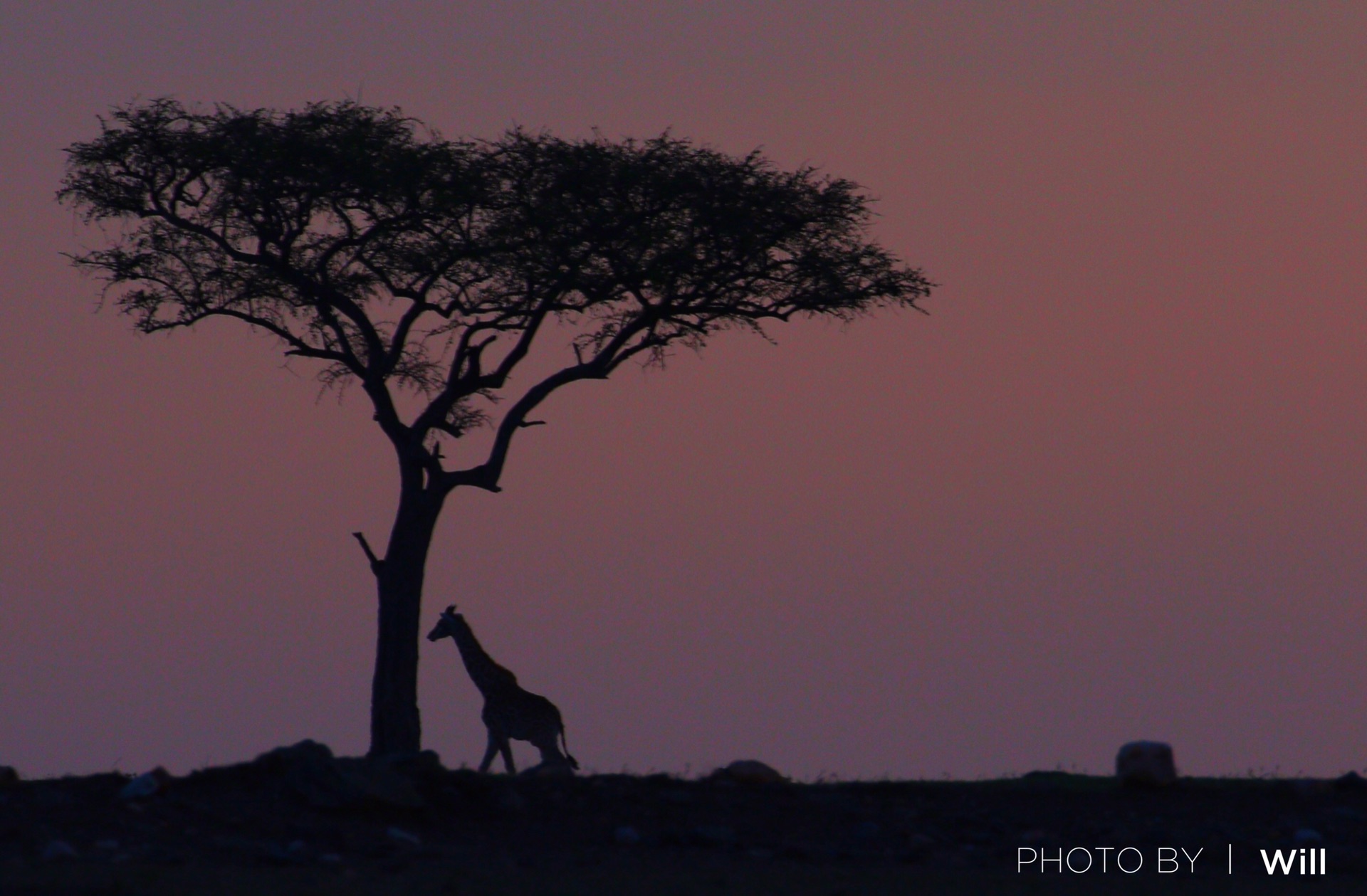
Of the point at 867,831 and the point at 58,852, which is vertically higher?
the point at 867,831

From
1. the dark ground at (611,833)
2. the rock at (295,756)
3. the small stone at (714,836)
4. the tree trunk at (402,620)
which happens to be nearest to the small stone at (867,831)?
the dark ground at (611,833)

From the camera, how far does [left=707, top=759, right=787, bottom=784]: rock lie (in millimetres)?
18094

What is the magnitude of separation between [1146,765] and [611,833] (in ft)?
21.3

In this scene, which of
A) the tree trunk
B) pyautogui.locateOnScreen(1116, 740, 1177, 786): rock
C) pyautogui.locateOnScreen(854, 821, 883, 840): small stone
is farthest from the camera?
the tree trunk

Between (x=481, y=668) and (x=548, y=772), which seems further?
(x=481, y=668)

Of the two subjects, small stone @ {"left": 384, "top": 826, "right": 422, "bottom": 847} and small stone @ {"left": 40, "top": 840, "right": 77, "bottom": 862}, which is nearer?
small stone @ {"left": 40, "top": 840, "right": 77, "bottom": 862}

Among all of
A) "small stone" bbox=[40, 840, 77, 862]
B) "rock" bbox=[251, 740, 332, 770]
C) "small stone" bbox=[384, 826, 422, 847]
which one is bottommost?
"small stone" bbox=[40, 840, 77, 862]

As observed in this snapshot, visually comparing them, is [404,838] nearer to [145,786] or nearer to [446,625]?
[145,786]

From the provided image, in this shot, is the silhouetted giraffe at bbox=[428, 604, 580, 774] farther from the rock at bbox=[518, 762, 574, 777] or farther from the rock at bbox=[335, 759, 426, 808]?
the rock at bbox=[335, 759, 426, 808]

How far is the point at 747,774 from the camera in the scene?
59.4 ft

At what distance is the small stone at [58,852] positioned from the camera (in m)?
13.2

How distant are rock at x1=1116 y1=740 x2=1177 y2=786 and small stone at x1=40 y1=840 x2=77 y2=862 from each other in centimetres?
1089

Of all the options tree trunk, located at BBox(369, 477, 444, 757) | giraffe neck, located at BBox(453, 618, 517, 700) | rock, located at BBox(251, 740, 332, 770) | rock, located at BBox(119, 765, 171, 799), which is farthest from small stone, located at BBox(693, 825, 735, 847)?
tree trunk, located at BBox(369, 477, 444, 757)

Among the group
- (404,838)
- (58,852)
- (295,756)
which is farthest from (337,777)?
(58,852)
